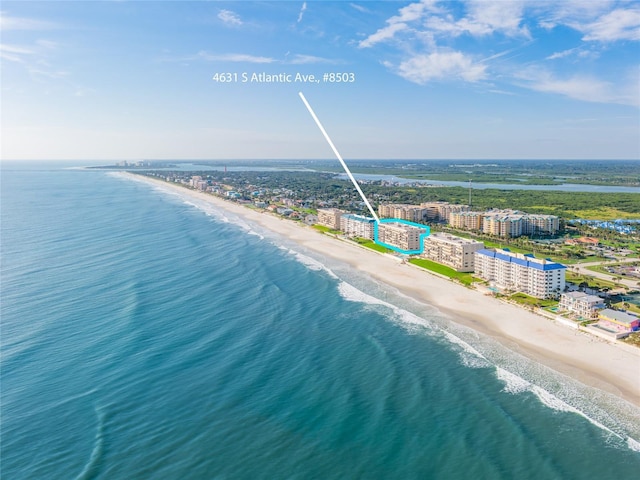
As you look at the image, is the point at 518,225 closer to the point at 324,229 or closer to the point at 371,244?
the point at 371,244

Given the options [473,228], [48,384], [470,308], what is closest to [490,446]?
[470,308]

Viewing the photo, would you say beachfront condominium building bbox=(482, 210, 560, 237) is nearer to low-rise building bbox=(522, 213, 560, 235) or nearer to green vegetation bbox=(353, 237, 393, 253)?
low-rise building bbox=(522, 213, 560, 235)

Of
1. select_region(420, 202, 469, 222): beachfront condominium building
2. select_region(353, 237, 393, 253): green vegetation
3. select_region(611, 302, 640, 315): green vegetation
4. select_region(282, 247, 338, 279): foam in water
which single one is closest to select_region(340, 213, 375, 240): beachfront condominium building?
select_region(353, 237, 393, 253): green vegetation

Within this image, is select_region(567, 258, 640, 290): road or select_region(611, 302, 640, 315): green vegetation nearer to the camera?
select_region(611, 302, 640, 315): green vegetation

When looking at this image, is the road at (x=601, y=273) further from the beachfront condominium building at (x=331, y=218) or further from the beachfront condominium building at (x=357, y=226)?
the beachfront condominium building at (x=331, y=218)

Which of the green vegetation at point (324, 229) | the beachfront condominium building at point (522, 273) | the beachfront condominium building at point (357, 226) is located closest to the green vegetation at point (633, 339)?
the beachfront condominium building at point (522, 273)

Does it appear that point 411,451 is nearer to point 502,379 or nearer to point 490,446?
point 490,446
